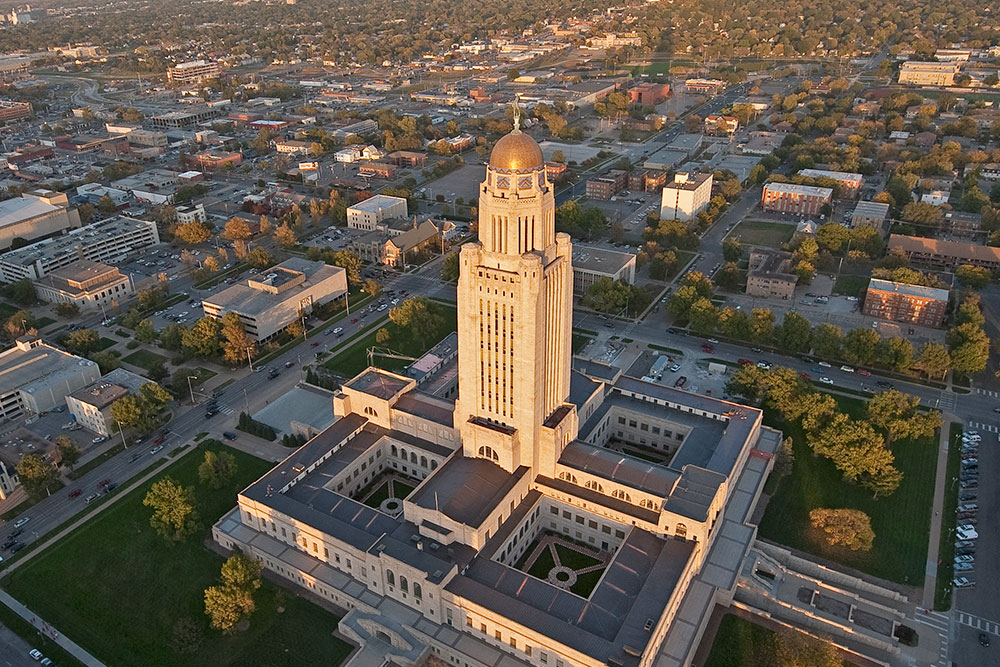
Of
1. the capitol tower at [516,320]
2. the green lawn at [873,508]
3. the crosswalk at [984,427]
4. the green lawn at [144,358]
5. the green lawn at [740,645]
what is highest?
the capitol tower at [516,320]

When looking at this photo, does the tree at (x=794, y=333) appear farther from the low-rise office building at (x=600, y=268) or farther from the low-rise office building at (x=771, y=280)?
the low-rise office building at (x=600, y=268)

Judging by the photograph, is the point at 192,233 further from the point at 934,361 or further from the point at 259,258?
the point at 934,361

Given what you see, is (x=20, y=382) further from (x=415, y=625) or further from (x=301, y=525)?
(x=415, y=625)

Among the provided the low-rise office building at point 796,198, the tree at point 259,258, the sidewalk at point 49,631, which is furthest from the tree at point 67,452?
the low-rise office building at point 796,198

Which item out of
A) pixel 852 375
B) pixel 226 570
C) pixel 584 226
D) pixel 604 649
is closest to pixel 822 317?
pixel 852 375

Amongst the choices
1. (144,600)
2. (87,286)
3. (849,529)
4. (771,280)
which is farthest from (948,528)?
(87,286)

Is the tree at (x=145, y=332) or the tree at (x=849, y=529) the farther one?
the tree at (x=145, y=332)
